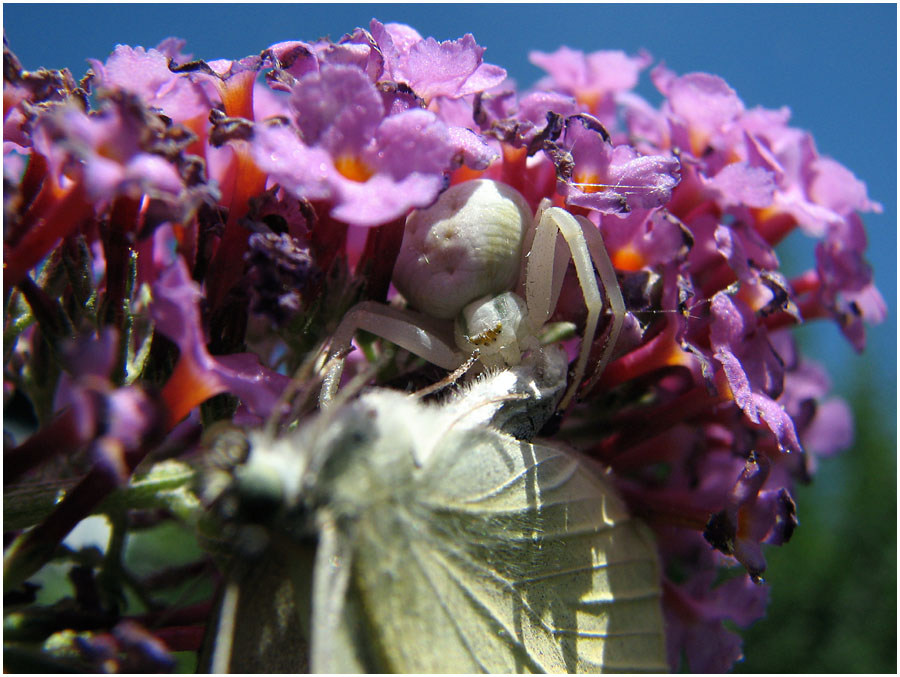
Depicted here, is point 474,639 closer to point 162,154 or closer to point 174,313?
point 174,313

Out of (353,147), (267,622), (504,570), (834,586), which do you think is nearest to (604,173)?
(353,147)

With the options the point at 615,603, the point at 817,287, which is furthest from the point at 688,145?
the point at 615,603

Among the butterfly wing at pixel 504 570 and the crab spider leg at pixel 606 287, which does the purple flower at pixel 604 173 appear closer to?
the crab spider leg at pixel 606 287

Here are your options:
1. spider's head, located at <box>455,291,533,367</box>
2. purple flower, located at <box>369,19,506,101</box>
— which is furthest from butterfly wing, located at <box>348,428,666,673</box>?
purple flower, located at <box>369,19,506,101</box>

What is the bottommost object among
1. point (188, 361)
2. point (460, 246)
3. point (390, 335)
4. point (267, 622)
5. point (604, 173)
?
point (267, 622)

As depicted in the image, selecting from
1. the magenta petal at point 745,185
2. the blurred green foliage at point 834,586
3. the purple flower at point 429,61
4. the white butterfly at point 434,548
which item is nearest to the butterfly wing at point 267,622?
the white butterfly at point 434,548

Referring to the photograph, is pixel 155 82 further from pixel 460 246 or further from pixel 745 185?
pixel 745 185

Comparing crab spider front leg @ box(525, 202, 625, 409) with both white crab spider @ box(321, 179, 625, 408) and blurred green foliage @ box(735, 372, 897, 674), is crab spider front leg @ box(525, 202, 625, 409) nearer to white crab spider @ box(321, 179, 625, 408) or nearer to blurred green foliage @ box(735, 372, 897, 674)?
white crab spider @ box(321, 179, 625, 408)
